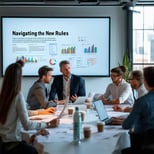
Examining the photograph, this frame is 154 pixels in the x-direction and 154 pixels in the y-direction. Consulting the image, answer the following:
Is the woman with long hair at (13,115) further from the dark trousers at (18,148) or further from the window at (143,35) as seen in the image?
the window at (143,35)

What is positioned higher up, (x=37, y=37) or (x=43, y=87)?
(x=37, y=37)

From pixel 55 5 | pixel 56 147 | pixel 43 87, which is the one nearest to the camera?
pixel 56 147

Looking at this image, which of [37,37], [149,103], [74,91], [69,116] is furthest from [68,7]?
[149,103]

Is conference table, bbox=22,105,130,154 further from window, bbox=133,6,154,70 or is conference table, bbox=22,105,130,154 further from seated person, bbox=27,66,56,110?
window, bbox=133,6,154,70

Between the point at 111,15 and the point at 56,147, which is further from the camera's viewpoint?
the point at 111,15

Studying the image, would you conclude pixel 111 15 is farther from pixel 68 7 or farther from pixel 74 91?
pixel 74 91

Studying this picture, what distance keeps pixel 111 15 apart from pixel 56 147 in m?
5.36

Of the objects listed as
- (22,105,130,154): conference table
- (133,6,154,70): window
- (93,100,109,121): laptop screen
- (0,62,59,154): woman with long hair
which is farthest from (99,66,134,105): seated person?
(0,62,59,154): woman with long hair

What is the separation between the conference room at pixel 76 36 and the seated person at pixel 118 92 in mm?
2042

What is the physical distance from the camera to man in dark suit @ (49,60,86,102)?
6215mm

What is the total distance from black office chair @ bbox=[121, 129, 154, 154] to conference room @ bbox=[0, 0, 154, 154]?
456 centimetres

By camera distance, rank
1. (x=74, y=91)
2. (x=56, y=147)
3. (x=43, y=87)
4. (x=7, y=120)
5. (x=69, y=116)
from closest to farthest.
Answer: (x=56, y=147) → (x=7, y=120) → (x=69, y=116) → (x=43, y=87) → (x=74, y=91)

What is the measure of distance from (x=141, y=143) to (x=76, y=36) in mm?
4826

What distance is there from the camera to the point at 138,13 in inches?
308
